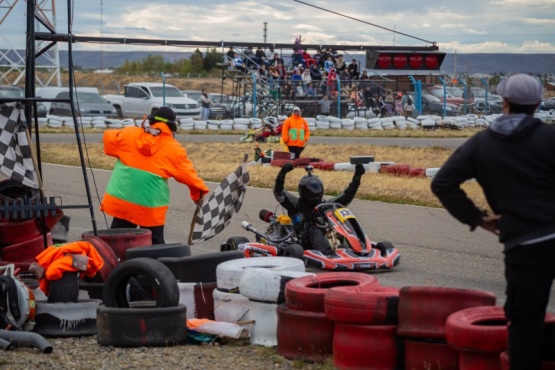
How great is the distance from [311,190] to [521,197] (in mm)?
5156

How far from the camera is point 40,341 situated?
5.71 meters

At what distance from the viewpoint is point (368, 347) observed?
4.88 metres

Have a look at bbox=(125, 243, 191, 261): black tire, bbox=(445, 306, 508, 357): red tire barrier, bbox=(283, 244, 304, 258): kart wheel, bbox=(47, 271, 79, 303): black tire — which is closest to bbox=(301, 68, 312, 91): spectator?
bbox=(283, 244, 304, 258): kart wheel

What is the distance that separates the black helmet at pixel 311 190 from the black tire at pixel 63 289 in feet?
10.6

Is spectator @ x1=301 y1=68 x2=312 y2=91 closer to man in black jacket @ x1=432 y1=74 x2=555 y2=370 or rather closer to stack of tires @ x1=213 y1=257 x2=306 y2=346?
stack of tires @ x1=213 y1=257 x2=306 y2=346

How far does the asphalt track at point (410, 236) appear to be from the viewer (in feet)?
27.4

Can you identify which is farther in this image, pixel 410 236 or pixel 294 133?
pixel 294 133

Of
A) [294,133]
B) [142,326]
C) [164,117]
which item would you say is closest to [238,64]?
Answer: [294,133]

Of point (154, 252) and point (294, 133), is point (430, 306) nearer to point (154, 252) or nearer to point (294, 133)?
point (154, 252)

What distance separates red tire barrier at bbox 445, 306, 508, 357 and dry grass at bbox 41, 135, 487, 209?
30.3 ft

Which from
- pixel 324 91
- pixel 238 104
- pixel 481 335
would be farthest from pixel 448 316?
pixel 238 104

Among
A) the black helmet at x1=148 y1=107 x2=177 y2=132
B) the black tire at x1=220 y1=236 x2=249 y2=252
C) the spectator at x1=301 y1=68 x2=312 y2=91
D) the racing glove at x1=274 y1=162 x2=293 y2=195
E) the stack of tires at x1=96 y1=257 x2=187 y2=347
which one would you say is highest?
the spectator at x1=301 y1=68 x2=312 y2=91

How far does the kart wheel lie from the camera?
8672 millimetres

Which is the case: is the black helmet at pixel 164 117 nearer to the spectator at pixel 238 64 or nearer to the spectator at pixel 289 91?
the spectator at pixel 289 91
